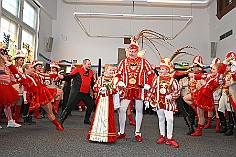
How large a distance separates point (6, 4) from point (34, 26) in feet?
8.77

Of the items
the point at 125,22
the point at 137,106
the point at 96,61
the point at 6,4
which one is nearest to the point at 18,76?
the point at 137,106

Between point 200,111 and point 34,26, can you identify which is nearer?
point 200,111

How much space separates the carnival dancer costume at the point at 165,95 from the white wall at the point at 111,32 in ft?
29.6

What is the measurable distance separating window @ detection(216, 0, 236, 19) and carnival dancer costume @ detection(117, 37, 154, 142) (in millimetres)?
7428

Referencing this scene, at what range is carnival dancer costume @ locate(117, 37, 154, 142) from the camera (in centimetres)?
427

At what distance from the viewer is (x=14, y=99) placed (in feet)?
16.0

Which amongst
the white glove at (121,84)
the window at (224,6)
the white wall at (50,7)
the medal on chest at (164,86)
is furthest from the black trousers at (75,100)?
the window at (224,6)

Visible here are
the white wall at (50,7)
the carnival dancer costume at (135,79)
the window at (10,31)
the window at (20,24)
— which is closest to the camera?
the carnival dancer costume at (135,79)

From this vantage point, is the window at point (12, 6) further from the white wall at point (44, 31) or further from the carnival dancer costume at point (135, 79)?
the carnival dancer costume at point (135, 79)

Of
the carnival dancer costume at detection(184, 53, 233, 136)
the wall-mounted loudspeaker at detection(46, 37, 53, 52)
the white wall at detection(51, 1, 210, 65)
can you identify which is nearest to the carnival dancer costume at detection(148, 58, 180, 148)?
the carnival dancer costume at detection(184, 53, 233, 136)

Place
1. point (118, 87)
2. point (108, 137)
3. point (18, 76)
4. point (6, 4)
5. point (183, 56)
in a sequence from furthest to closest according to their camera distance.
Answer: point (183, 56) < point (6, 4) < point (18, 76) < point (118, 87) < point (108, 137)

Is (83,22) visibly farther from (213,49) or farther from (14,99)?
(14,99)

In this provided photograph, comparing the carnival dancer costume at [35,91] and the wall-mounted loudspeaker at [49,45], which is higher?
the wall-mounted loudspeaker at [49,45]

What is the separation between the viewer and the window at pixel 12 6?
29.1ft
